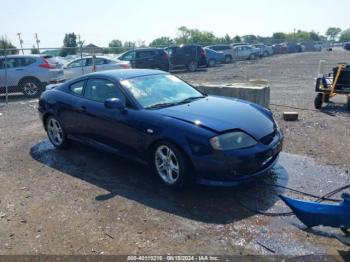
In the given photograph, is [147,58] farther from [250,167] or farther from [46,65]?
[250,167]

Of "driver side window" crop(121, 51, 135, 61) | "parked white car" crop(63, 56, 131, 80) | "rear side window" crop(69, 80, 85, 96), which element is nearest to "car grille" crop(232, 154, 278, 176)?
"rear side window" crop(69, 80, 85, 96)

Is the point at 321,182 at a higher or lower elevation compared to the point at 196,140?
lower

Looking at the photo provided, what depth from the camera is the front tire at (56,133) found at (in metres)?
6.59

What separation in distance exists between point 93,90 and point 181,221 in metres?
2.87

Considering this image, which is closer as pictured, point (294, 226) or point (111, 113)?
point (294, 226)

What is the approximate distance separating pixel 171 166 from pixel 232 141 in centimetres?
87

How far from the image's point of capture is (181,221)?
13.2 feet

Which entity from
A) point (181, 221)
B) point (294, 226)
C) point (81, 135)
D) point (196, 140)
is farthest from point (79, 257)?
point (81, 135)

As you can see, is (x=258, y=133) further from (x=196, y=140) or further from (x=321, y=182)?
(x=321, y=182)

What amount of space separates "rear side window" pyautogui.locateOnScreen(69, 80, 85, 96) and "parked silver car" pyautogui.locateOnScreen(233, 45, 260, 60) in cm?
2895

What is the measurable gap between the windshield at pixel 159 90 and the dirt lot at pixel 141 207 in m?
1.11

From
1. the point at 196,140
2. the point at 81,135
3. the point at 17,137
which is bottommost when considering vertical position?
the point at 17,137

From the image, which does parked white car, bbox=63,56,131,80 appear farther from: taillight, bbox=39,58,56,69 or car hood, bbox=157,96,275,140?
car hood, bbox=157,96,275,140

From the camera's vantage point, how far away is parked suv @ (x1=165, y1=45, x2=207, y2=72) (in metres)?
24.0
